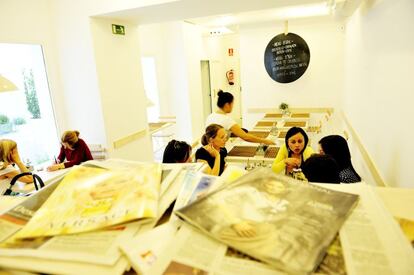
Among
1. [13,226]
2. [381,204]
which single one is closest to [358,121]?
[381,204]

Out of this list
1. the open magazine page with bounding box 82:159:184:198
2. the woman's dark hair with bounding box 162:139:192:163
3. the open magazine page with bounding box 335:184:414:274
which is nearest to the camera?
the open magazine page with bounding box 335:184:414:274

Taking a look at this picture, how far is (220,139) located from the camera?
219 centimetres

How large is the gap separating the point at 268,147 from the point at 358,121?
3.89ft

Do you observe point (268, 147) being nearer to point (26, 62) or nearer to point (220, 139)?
point (220, 139)

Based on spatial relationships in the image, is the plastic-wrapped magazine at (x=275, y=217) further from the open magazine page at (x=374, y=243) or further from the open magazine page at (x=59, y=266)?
the open magazine page at (x=59, y=266)

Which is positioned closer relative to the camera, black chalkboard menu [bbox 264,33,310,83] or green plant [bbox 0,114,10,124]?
green plant [bbox 0,114,10,124]

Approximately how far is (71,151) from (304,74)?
406 centimetres

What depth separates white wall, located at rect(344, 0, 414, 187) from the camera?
154 cm

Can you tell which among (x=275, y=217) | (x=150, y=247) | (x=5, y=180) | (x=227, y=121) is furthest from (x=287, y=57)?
(x=150, y=247)

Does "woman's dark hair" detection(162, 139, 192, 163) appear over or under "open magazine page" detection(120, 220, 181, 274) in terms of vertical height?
under

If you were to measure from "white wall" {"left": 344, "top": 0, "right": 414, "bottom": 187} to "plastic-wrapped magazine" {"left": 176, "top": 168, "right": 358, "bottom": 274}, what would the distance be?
3.85 feet

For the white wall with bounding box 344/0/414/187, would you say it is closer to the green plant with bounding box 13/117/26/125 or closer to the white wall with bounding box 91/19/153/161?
the white wall with bounding box 91/19/153/161

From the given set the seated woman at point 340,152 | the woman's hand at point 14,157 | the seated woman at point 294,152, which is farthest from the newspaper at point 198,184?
the woman's hand at point 14,157

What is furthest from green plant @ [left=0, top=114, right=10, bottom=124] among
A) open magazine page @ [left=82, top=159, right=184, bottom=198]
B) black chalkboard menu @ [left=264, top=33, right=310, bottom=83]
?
black chalkboard menu @ [left=264, top=33, right=310, bottom=83]
